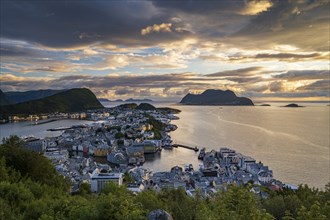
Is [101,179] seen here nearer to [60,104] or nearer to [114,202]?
[114,202]

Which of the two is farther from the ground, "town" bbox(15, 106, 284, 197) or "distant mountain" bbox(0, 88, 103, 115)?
"distant mountain" bbox(0, 88, 103, 115)

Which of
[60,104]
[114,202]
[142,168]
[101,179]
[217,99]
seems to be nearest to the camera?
[114,202]

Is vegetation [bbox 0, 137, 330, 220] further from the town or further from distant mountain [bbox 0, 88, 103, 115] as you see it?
distant mountain [bbox 0, 88, 103, 115]

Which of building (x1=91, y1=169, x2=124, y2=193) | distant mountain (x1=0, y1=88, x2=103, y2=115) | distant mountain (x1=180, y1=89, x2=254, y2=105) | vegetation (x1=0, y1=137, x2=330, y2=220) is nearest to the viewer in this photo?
vegetation (x1=0, y1=137, x2=330, y2=220)

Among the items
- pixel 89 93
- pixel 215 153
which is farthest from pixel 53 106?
pixel 215 153

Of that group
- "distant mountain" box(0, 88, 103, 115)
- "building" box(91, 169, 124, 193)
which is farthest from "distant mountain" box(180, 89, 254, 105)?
"building" box(91, 169, 124, 193)

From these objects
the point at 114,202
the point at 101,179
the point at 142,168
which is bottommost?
the point at 142,168

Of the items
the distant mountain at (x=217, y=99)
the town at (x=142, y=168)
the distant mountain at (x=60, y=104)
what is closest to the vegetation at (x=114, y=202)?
the town at (x=142, y=168)

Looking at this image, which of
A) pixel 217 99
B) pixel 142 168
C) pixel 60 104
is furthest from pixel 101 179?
pixel 217 99
